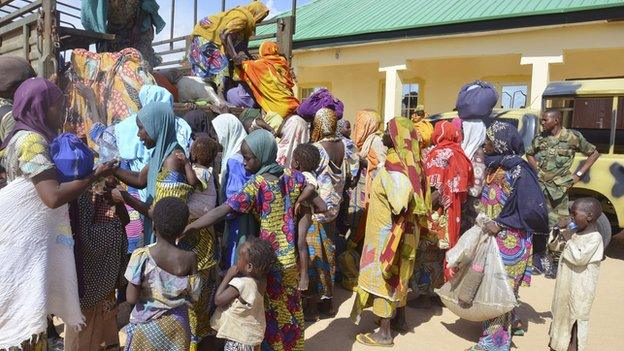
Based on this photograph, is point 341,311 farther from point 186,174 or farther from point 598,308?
point 598,308

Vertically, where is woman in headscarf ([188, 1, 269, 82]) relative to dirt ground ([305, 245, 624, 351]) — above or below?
above

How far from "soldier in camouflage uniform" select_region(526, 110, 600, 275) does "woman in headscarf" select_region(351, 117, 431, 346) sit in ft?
9.30

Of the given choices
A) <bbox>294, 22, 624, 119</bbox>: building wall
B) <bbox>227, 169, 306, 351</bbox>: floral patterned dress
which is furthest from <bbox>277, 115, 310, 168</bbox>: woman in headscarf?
<bbox>294, 22, 624, 119</bbox>: building wall

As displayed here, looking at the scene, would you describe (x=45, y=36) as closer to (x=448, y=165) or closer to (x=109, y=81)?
(x=109, y=81)

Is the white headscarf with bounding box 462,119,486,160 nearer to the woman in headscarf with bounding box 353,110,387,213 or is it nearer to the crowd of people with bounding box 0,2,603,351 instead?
the crowd of people with bounding box 0,2,603,351

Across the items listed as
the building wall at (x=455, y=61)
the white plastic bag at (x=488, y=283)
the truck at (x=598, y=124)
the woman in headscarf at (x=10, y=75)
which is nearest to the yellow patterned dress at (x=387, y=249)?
the white plastic bag at (x=488, y=283)

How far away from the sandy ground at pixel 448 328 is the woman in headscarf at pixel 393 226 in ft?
1.13

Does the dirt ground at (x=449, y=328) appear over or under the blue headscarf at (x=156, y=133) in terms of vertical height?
under

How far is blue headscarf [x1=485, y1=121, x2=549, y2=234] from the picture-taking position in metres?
3.53

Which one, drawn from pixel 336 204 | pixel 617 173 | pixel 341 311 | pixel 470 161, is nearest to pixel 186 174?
pixel 336 204

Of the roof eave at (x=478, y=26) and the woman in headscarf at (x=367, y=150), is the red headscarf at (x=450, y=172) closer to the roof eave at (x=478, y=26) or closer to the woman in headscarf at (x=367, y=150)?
the woman in headscarf at (x=367, y=150)

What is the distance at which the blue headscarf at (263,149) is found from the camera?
2.78 metres

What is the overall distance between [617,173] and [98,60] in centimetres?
621

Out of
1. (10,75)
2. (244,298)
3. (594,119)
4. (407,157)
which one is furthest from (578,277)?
(594,119)
